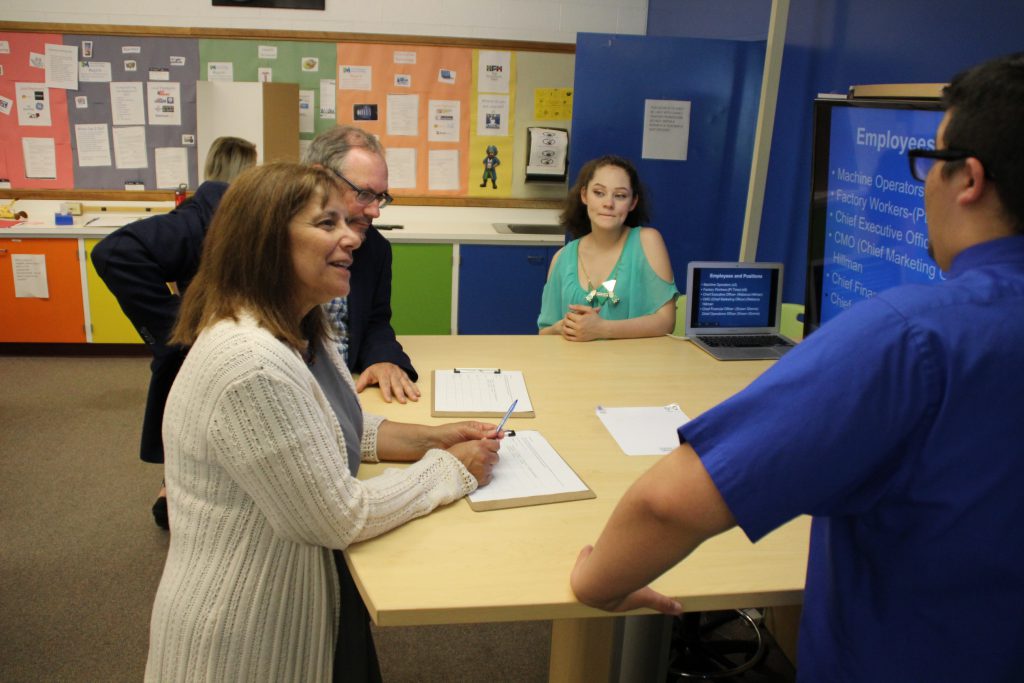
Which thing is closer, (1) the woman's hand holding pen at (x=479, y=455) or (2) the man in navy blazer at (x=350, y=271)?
(1) the woman's hand holding pen at (x=479, y=455)

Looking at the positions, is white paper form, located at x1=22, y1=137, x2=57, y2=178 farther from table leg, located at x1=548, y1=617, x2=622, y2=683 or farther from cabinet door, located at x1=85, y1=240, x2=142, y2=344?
A: table leg, located at x1=548, y1=617, x2=622, y2=683

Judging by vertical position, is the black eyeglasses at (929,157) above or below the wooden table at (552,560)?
above

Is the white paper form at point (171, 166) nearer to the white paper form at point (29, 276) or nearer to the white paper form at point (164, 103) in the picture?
the white paper form at point (164, 103)

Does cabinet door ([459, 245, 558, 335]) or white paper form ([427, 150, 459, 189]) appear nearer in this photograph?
cabinet door ([459, 245, 558, 335])

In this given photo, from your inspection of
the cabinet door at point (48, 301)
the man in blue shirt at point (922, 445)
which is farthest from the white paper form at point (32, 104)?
the man in blue shirt at point (922, 445)

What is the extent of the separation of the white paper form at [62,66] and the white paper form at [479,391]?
3.84m

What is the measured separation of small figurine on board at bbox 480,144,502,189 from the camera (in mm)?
5086

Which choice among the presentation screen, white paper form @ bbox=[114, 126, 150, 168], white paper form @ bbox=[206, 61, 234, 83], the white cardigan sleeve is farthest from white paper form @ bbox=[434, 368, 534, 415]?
white paper form @ bbox=[114, 126, 150, 168]

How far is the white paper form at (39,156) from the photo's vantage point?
16.0ft

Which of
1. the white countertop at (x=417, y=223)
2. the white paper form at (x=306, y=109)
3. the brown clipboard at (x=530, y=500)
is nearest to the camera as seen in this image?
the brown clipboard at (x=530, y=500)

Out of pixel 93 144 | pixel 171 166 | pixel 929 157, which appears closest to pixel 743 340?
pixel 929 157

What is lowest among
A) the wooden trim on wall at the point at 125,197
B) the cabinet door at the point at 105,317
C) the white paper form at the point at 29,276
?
the cabinet door at the point at 105,317

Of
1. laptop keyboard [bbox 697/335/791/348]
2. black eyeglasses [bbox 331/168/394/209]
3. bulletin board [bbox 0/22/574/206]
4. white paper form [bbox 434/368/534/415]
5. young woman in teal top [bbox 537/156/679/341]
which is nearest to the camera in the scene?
white paper form [bbox 434/368/534/415]

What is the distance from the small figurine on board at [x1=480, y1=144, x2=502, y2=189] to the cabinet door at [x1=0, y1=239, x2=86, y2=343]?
2346 mm
